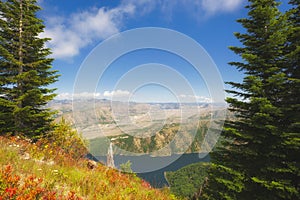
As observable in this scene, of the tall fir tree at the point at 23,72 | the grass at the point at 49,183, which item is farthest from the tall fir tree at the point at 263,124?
the tall fir tree at the point at 23,72

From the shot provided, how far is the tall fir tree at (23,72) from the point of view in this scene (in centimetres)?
1174

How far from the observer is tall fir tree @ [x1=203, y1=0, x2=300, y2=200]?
27.7ft

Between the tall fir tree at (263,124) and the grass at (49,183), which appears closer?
the grass at (49,183)

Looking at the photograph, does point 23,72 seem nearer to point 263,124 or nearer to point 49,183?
point 49,183

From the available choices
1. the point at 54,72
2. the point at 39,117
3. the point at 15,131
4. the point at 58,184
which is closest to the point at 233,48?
the point at 58,184

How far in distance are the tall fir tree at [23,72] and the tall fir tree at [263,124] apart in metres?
11.7

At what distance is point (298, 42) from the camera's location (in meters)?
9.41

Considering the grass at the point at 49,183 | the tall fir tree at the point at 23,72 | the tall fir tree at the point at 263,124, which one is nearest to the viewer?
the grass at the point at 49,183

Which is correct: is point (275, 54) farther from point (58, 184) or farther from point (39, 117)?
point (39, 117)

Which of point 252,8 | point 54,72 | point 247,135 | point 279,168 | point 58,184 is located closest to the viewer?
point 58,184

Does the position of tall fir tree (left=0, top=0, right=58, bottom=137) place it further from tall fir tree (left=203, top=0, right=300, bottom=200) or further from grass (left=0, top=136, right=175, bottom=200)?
tall fir tree (left=203, top=0, right=300, bottom=200)

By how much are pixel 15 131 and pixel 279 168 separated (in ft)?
47.6

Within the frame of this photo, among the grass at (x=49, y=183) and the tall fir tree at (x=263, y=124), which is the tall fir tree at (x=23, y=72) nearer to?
the grass at (x=49, y=183)

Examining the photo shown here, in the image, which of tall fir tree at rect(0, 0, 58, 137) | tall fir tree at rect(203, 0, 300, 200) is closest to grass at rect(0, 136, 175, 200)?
tall fir tree at rect(203, 0, 300, 200)
